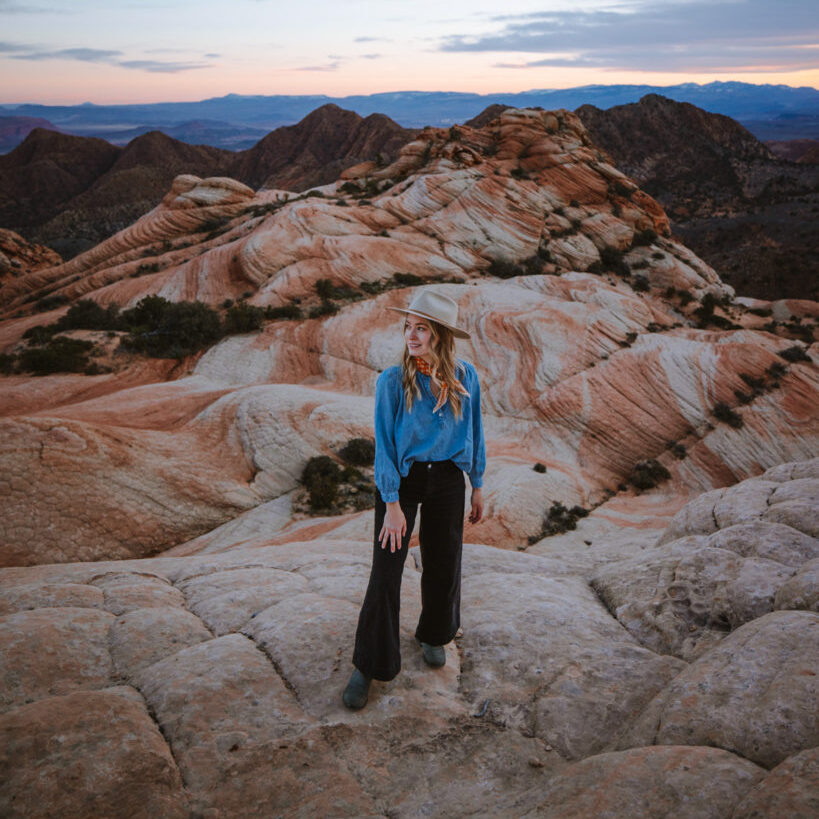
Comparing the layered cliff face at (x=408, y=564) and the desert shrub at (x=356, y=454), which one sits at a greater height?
the layered cliff face at (x=408, y=564)

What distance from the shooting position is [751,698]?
3.29 meters

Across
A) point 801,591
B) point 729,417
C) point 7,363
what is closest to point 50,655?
point 801,591

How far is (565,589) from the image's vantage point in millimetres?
6172

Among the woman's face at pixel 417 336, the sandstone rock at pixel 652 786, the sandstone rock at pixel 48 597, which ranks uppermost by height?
the woman's face at pixel 417 336

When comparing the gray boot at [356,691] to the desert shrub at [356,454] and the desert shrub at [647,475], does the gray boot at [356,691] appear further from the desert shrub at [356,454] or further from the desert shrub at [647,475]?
the desert shrub at [647,475]

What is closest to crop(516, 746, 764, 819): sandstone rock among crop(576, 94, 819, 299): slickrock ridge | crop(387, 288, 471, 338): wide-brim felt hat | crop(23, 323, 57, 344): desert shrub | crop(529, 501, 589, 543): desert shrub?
crop(387, 288, 471, 338): wide-brim felt hat

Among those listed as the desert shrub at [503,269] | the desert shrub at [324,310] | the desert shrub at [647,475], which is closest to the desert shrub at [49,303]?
the desert shrub at [324,310]

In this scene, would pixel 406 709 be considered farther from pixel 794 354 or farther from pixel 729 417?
pixel 794 354

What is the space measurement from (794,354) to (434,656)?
24.5m

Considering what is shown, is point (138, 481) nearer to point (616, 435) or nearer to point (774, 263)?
point (616, 435)

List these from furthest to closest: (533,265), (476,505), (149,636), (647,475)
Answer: (533,265), (647,475), (149,636), (476,505)

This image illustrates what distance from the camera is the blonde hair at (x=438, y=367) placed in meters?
3.82

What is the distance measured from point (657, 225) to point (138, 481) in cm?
3861

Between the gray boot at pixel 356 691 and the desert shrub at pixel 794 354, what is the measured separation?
80.7ft
